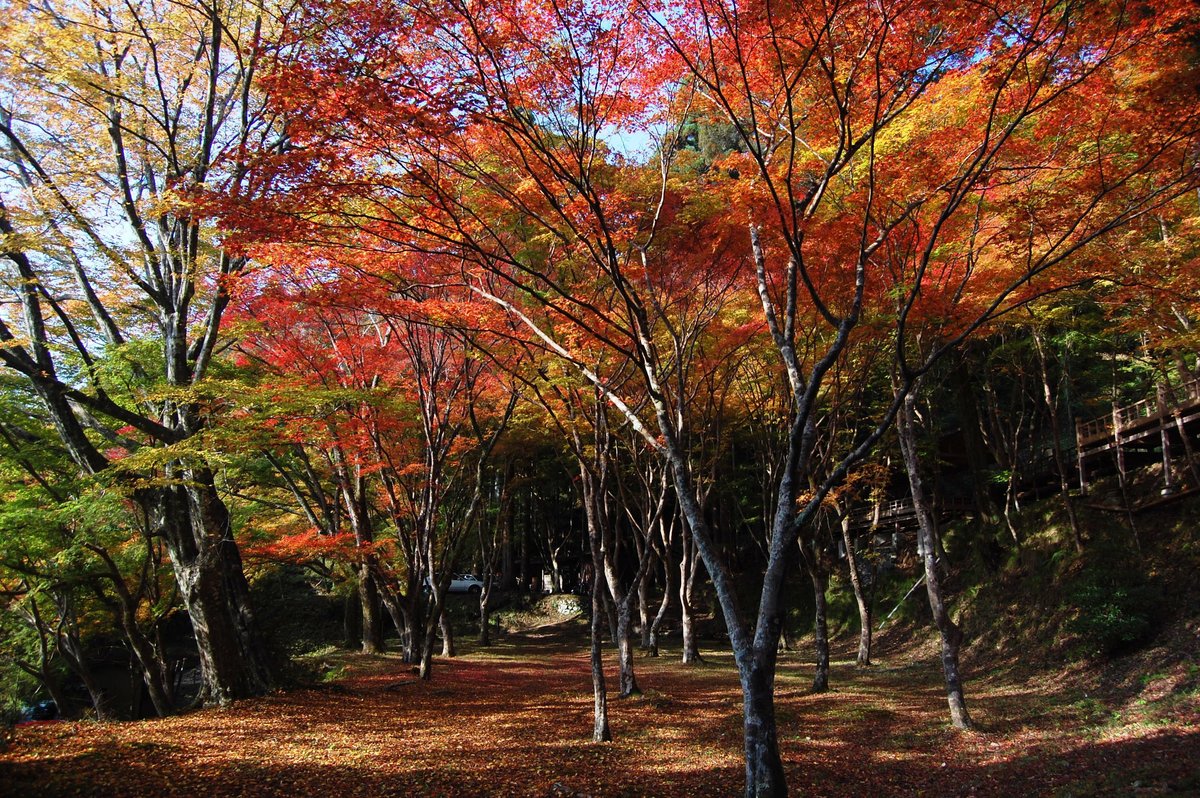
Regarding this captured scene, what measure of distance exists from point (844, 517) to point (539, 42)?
46.4 ft

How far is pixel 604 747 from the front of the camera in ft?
27.7

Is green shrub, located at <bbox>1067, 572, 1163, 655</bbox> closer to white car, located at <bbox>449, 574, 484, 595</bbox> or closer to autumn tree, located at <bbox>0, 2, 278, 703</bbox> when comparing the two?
autumn tree, located at <bbox>0, 2, 278, 703</bbox>

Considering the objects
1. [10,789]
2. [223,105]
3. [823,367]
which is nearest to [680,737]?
[823,367]

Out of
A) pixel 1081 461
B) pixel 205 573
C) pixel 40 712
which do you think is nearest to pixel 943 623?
pixel 205 573

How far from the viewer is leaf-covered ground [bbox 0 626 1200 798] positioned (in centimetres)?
643

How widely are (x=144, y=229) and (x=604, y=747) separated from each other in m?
10.3

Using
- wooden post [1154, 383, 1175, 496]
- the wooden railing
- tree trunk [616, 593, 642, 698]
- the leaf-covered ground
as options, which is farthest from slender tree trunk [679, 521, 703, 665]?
wooden post [1154, 383, 1175, 496]

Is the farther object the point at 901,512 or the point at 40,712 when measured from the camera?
the point at 901,512

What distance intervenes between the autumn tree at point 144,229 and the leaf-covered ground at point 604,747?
220cm

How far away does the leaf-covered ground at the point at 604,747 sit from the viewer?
6426 mm

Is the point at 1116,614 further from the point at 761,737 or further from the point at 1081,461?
the point at 761,737

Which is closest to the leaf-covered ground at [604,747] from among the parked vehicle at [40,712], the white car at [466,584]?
the parked vehicle at [40,712]

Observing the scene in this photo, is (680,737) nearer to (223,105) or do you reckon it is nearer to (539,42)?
(539,42)

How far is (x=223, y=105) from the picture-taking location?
10.9 meters
